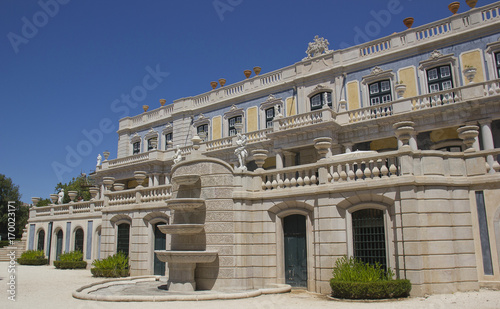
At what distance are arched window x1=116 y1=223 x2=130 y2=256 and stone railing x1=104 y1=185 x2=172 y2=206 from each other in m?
1.30

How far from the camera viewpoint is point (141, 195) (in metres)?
21.7

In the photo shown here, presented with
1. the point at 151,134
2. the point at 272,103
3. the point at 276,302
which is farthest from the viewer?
the point at 151,134

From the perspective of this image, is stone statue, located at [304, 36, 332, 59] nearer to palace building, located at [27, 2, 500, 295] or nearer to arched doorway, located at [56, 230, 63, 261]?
palace building, located at [27, 2, 500, 295]

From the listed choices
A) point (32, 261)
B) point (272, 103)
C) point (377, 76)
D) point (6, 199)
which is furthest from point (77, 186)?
point (377, 76)

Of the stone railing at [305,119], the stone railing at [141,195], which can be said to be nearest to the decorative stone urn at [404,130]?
the stone railing at [141,195]

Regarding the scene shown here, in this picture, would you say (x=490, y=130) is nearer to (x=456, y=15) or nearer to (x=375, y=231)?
(x=456, y=15)

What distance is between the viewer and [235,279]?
15727 millimetres

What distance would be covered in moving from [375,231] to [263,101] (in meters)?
20.3

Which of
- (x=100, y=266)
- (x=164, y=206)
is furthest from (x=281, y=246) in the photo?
(x=100, y=266)

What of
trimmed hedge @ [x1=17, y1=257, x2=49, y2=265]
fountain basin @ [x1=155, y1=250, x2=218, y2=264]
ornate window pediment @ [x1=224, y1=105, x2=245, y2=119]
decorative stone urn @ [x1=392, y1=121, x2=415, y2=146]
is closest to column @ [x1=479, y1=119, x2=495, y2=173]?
decorative stone urn @ [x1=392, y1=121, x2=415, y2=146]

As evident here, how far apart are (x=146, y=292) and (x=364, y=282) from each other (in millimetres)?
7877

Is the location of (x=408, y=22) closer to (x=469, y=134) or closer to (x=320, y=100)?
(x=320, y=100)

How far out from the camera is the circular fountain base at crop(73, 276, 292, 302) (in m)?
13.6

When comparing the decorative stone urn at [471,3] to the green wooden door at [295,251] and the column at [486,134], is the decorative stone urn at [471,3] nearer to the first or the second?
the column at [486,134]
